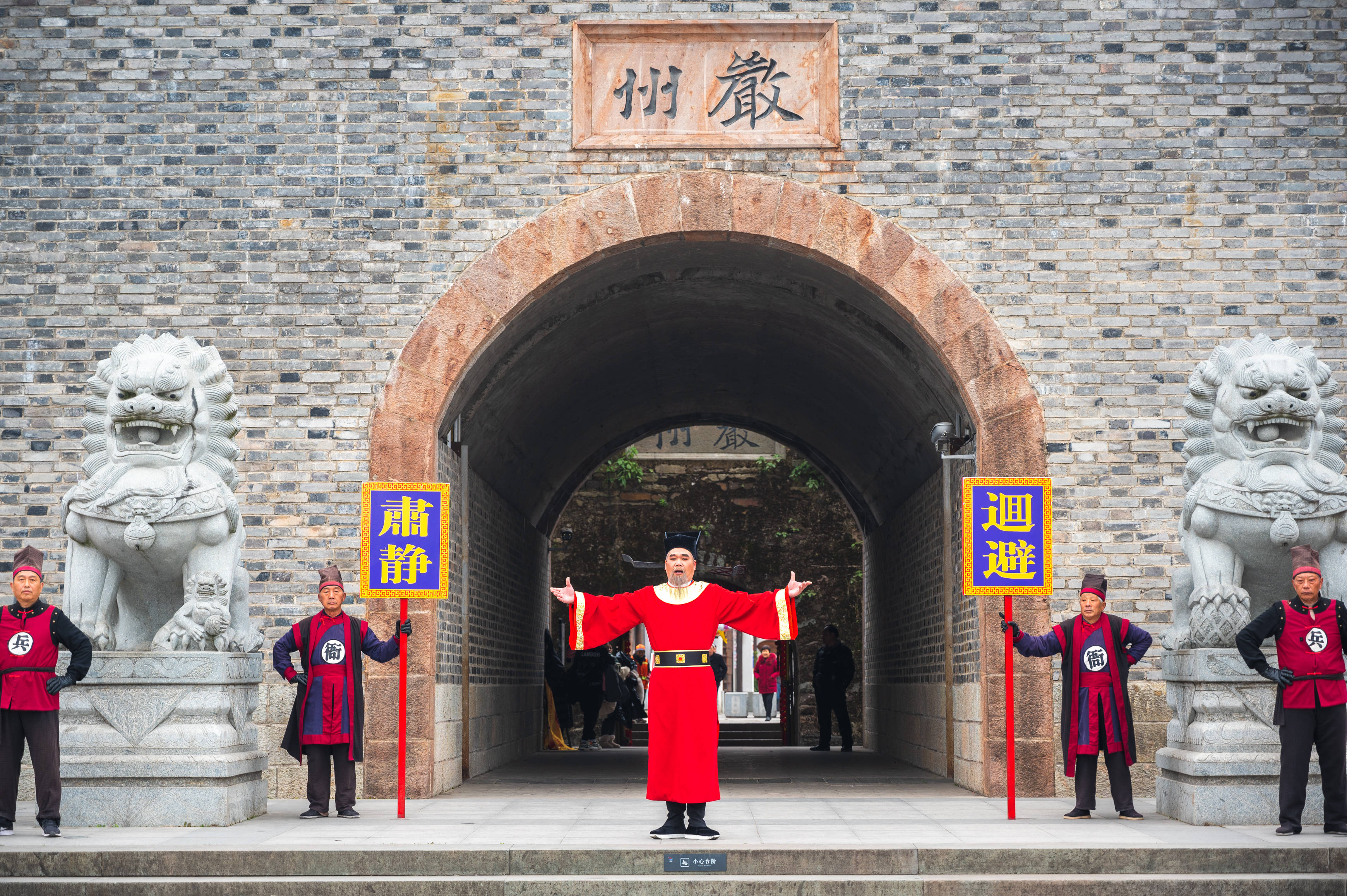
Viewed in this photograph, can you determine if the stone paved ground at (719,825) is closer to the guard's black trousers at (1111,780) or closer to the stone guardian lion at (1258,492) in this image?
the guard's black trousers at (1111,780)

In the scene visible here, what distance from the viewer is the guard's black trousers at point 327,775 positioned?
26.5 feet

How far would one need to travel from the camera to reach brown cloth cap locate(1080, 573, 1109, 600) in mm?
8125

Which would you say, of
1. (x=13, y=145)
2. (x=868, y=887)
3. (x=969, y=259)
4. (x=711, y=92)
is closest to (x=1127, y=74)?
(x=969, y=259)

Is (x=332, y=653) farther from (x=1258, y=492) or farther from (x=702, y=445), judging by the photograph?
(x=702, y=445)

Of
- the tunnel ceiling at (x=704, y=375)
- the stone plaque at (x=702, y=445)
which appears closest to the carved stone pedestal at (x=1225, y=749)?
the tunnel ceiling at (x=704, y=375)

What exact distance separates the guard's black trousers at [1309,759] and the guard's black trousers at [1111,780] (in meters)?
1.02

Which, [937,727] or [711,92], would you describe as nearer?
[711,92]

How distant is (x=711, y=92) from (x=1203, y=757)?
216 inches

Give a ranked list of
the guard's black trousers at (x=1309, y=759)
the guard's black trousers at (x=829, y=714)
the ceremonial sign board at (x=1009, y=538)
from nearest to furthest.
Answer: the guard's black trousers at (x=1309, y=759) → the ceremonial sign board at (x=1009, y=538) → the guard's black trousers at (x=829, y=714)

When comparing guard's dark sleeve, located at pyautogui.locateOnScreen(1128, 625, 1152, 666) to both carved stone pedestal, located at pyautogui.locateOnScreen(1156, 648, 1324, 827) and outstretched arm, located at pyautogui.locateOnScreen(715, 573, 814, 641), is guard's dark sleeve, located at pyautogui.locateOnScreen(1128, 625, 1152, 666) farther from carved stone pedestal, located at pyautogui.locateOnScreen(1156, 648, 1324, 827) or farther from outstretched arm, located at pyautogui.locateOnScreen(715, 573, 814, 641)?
outstretched arm, located at pyautogui.locateOnScreen(715, 573, 814, 641)

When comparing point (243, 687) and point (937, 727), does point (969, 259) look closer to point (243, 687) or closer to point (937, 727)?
point (937, 727)

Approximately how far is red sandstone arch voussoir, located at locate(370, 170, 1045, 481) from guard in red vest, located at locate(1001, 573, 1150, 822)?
4.91 ft

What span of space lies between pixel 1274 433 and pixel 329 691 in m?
5.65

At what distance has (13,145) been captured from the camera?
970 centimetres
